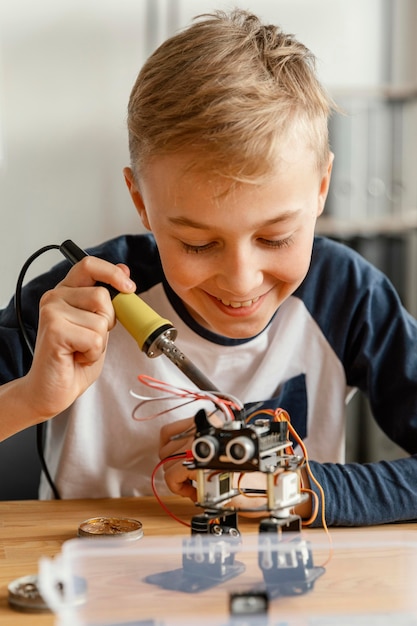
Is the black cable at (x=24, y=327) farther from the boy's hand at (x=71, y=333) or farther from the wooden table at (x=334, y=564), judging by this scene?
the wooden table at (x=334, y=564)

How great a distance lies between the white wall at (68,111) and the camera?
256 cm

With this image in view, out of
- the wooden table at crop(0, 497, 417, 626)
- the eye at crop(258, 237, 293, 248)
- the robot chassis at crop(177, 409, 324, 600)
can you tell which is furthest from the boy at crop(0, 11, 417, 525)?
the robot chassis at crop(177, 409, 324, 600)

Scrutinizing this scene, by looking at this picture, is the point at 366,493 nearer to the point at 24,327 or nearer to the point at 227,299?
the point at 227,299

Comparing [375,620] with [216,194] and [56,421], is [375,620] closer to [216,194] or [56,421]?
[216,194]

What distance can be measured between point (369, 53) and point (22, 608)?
2361 millimetres

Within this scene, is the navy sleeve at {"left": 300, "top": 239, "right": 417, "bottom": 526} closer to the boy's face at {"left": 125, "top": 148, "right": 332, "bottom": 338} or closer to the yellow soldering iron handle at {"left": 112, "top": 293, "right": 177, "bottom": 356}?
the boy's face at {"left": 125, "top": 148, "right": 332, "bottom": 338}

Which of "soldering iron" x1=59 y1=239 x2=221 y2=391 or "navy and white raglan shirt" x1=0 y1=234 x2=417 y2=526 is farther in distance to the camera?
"navy and white raglan shirt" x1=0 y1=234 x2=417 y2=526

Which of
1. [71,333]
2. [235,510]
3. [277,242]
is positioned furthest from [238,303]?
[235,510]

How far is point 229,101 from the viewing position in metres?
0.90

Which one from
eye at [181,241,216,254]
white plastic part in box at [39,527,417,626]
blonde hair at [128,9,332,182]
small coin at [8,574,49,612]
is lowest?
small coin at [8,574,49,612]

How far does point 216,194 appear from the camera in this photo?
87cm

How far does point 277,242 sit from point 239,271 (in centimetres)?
7

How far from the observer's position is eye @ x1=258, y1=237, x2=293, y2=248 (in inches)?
36.5

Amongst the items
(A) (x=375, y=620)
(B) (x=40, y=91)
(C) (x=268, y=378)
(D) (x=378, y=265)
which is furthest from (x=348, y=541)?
(B) (x=40, y=91)
